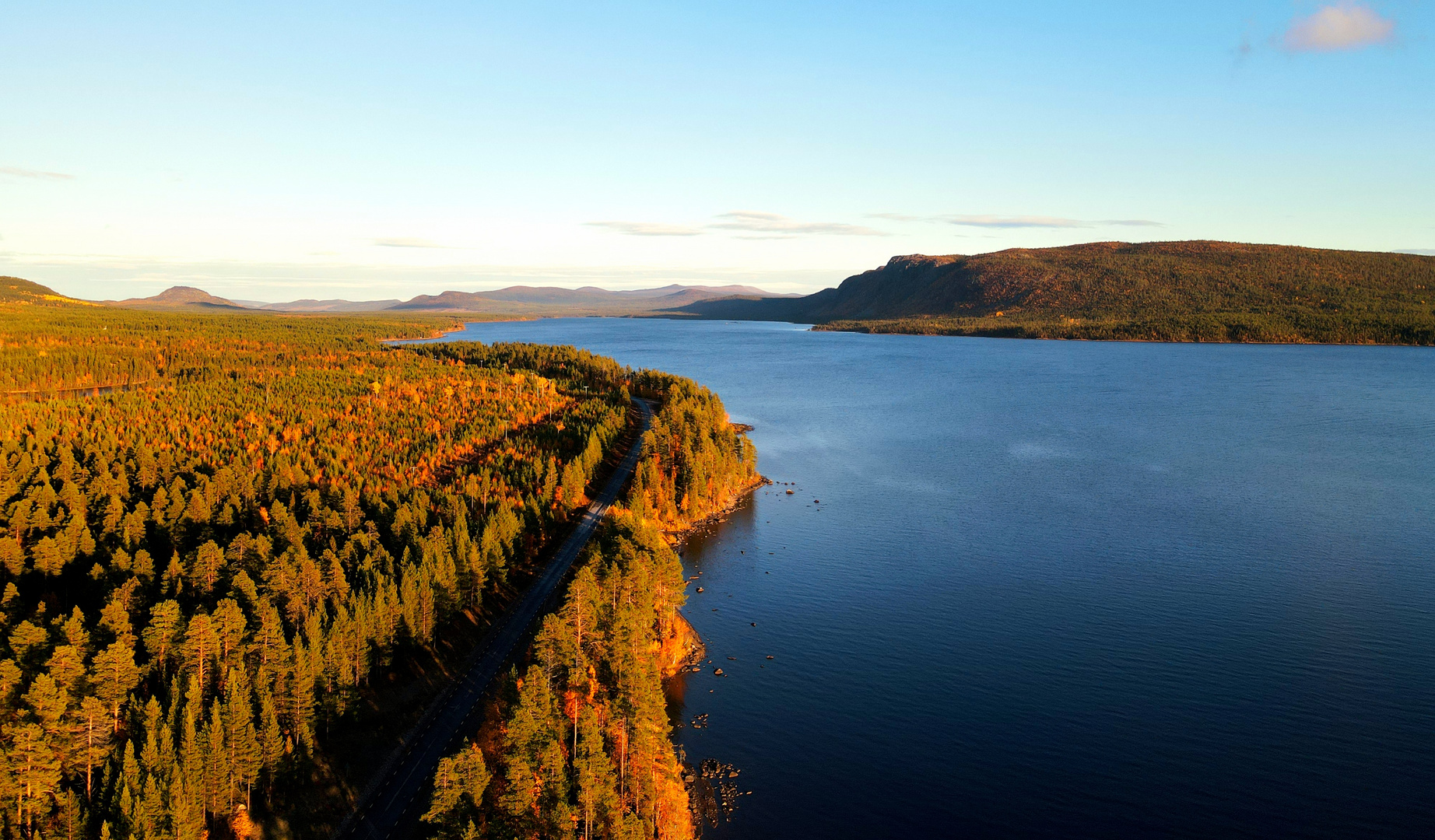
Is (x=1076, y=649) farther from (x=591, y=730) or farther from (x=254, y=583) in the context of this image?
(x=254, y=583)

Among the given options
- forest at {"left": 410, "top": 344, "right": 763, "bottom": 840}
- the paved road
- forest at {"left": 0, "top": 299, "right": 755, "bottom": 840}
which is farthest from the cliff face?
the paved road

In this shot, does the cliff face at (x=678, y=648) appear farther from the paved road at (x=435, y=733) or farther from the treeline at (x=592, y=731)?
the paved road at (x=435, y=733)

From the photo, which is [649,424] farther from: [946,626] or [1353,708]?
[1353,708]

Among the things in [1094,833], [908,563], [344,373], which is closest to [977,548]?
[908,563]

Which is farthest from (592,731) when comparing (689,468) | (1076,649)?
(689,468)

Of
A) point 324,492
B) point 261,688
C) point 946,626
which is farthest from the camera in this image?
point 324,492

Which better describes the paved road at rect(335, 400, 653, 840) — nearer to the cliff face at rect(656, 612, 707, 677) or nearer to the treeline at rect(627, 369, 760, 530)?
the cliff face at rect(656, 612, 707, 677)

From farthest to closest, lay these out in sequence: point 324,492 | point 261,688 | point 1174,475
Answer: point 1174,475 → point 324,492 → point 261,688

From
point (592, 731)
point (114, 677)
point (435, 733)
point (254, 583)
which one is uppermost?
point (254, 583)
